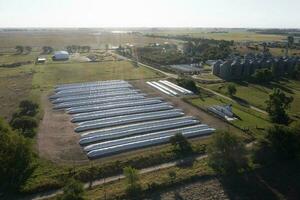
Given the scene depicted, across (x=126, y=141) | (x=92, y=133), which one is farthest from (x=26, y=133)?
(x=126, y=141)

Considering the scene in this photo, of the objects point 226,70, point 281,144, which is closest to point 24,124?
point 281,144

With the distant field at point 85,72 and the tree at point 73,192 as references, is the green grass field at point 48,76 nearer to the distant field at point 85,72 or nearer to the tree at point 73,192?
the distant field at point 85,72

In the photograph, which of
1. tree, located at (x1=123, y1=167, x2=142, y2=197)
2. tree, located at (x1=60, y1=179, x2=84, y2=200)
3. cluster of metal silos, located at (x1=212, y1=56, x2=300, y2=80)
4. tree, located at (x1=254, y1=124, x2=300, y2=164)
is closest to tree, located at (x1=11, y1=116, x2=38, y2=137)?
tree, located at (x1=60, y1=179, x2=84, y2=200)

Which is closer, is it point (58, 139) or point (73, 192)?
point (73, 192)

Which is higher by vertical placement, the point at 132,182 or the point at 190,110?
the point at 132,182

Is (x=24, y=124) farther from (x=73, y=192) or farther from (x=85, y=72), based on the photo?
(x=85, y=72)

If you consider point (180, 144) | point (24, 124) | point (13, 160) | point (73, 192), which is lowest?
point (180, 144)

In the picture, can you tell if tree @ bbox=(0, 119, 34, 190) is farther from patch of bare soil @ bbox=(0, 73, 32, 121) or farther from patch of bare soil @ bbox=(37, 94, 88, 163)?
patch of bare soil @ bbox=(0, 73, 32, 121)
